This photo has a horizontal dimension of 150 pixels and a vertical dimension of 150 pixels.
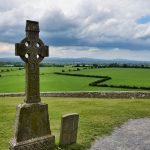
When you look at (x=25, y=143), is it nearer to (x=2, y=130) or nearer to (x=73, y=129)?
(x=73, y=129)

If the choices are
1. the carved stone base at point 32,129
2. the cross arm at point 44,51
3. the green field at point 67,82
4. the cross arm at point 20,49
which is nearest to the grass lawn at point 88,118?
the carved stone base at point 32,129

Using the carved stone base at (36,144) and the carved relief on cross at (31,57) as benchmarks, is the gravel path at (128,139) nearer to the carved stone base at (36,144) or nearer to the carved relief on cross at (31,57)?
the carved stone base at (36,144)

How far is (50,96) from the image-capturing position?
3731cm

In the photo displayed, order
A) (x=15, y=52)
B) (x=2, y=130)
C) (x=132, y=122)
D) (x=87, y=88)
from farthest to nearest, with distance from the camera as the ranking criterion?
(x=87, y=88) → (x=132, y=122) → (x=2, y=130) → (x=15, y=52)

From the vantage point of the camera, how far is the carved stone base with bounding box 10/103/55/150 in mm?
12945

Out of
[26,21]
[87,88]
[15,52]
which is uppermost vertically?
[26,21]

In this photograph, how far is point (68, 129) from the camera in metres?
14.2

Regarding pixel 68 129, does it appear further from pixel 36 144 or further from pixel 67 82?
pixel 67 82

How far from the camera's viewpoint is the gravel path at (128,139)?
14062 millimetres

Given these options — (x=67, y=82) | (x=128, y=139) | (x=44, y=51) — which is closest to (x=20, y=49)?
(x=44, y=51)

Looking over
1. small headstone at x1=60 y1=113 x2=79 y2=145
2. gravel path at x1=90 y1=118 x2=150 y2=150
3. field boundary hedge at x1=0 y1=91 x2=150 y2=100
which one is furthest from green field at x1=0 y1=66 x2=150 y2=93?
small headstone at x1=60 y1=113 x2=79 y2=145

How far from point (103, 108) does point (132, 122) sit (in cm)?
468

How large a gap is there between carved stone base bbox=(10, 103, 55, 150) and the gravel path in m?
1.96

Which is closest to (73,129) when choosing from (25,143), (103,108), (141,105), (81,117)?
(25,143)
